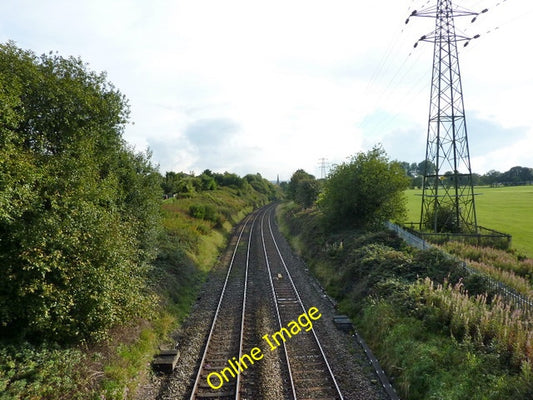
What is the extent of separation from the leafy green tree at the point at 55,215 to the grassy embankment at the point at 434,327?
8575mm

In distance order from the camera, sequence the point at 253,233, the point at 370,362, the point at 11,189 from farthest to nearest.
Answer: the point at 253,233, the point at 370,362, the point at 11,189

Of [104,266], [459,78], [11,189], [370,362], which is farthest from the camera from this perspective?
[459,78]

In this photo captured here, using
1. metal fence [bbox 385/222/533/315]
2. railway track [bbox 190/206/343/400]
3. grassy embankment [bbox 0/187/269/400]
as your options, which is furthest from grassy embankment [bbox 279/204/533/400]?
grassy embankment [bbox 0/187/269/400]

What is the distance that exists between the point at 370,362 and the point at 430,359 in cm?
196

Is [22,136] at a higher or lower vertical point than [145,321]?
higher

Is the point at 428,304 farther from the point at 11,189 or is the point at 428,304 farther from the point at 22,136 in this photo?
the point at 22,136

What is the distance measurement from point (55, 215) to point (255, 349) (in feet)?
24.8

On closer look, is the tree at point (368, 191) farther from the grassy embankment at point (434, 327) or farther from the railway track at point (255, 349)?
the railway track at point (255, 349)

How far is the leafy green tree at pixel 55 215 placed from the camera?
7141mm

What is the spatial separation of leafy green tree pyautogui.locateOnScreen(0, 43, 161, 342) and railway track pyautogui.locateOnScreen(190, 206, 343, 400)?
10.7 feet

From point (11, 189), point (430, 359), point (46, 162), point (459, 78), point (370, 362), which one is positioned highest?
point (459, 78)

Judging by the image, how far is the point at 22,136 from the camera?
8.88 m

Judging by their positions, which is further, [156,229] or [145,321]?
[156,229]

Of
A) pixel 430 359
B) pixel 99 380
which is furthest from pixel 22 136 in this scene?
pixel 430 359
